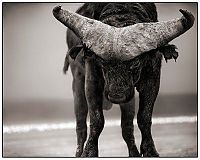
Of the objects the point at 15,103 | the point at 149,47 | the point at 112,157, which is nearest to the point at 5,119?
the point at 15,103

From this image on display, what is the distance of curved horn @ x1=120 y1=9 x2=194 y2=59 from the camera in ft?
13.6

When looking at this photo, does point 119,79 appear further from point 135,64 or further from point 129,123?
point 129,123

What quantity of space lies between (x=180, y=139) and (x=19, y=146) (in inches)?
60.5

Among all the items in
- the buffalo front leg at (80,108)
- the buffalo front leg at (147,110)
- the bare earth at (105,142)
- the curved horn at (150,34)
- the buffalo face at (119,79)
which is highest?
the curved horn at (150,34)

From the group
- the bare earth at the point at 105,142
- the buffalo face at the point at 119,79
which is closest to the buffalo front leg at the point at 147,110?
the buffalo face at the point at 119,79

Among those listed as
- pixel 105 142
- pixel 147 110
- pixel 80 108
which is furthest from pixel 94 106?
pixel 105 142

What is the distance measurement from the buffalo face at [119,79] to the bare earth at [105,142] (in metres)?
1.33

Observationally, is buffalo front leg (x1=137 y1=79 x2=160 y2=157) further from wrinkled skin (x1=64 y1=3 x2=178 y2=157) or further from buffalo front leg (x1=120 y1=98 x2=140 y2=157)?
buffalo front leg (x1=120 y1=98 x2=140 y2=157)

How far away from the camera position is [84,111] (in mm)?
5719

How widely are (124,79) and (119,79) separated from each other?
0.11ft

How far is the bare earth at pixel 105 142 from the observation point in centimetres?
566

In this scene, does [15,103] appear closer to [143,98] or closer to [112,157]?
[112,157]

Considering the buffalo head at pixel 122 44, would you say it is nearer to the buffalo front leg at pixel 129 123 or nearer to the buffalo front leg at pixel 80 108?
the buffalo front leg at pixel 129 123

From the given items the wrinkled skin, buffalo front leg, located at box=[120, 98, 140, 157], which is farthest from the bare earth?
the wrinkled skin
